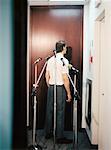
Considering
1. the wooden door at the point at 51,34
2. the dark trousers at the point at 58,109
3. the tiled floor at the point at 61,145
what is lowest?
the tiled floor at the point at 61,145

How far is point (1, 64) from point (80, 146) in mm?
2988

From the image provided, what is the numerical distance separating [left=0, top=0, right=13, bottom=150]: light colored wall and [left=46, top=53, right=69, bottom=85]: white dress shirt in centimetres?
269

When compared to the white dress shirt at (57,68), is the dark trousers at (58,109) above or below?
below

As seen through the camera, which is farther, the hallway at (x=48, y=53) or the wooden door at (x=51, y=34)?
the wooden door at (x=51, y=34)

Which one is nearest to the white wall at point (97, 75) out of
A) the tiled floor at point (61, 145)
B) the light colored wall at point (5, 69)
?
the tiled floor at point (61, 145)

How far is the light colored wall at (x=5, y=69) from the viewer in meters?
0.80

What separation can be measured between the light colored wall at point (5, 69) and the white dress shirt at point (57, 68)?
8.83 feet

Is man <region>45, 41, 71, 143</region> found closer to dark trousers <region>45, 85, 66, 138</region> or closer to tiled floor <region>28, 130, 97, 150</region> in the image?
dark trousers <region>45, 85, 66, 138</region>

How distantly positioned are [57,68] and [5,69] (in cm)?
275

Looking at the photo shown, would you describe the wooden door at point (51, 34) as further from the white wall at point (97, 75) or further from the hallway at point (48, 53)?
the white wall at point (97, 75)

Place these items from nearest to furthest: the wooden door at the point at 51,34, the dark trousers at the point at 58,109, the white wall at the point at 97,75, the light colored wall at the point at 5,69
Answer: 1. the light colored wall at the point at 5,69
2. the white wall at the point at 97,75
3. the dark trousers at the point at 58,109
4. the wooden door at the point at 51,34

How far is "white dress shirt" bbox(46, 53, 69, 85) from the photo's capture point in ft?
11.6

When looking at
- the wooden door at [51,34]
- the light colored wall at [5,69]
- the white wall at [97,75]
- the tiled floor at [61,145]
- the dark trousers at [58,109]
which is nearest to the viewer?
the light colored wall at [5,69]

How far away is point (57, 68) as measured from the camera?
3.55 meters
